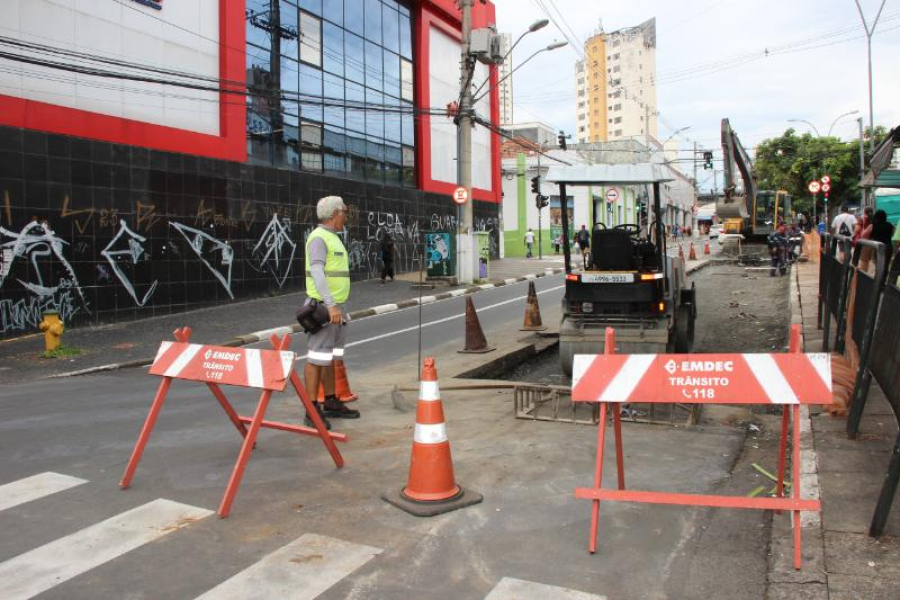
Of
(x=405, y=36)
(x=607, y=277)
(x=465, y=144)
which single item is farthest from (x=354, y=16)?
(x=607, y=277)

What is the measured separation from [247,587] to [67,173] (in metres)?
12.9

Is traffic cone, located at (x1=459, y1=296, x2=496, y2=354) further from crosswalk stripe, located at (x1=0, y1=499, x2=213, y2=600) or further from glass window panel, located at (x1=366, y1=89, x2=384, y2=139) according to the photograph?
glass window panel, located at (x1=366, y1=89, x2=384, y2=139)

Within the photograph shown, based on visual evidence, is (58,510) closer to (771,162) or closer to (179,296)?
(179,296)

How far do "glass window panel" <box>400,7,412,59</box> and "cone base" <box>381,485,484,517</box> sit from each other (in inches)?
954

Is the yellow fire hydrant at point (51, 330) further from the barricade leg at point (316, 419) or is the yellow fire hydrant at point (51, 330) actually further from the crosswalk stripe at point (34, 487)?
the barricade leg at point (316, 419)

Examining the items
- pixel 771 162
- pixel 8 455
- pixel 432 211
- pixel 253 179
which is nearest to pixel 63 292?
pixel 253 179

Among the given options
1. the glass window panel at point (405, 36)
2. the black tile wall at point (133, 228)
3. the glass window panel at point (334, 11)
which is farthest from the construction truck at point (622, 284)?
the glass window panel at point (405, 36)

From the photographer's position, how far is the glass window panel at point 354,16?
75.1 ft

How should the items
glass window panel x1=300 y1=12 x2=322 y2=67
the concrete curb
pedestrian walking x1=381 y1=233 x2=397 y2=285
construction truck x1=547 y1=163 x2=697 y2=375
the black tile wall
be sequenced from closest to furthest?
1. construction truck x1=547 y1=163 x2=697 y2=375
2. the concrete curb
3. the black tile wall
4. glass window panel x1=300 y1=12 x2=322 y2=67
5. pedestrian walking x1=381 y1=233 x2=397 y2=285

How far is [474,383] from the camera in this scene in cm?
825

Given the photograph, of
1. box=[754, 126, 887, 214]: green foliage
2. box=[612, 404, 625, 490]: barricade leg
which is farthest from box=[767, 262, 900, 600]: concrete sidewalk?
box=[754, 126, 887, 214]: green foliage

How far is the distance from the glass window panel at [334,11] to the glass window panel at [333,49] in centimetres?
21

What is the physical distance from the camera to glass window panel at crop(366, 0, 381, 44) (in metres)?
24.1

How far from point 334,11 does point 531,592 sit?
72.2 ft
